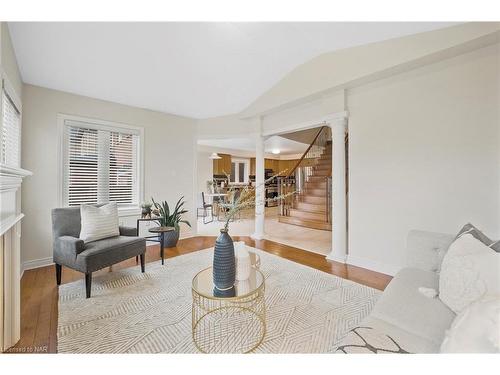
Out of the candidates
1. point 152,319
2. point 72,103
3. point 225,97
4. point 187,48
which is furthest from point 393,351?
point 72,103

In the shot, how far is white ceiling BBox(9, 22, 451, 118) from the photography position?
93.0 inches

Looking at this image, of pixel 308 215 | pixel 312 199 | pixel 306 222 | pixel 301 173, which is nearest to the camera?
pixel 306 222

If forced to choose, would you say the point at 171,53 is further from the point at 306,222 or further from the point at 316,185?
the point at 316,185

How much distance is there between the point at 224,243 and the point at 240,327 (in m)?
0.72

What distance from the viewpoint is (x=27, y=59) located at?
8.39ft

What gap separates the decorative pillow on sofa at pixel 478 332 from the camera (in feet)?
2.57

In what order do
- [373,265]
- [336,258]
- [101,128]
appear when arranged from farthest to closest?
1. [101,128]
2. [336,258]
3. [373,265]

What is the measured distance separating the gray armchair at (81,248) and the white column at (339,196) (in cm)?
271

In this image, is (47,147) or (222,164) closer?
(47,147)

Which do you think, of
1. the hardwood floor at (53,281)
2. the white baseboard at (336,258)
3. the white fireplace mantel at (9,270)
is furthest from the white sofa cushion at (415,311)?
the white fireplace mantel at (9,270)

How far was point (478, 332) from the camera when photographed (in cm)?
82

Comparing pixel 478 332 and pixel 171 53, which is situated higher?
pixel 171 53

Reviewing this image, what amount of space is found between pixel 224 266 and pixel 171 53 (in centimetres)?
270

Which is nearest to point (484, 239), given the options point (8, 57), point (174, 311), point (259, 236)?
point (174, 311)
